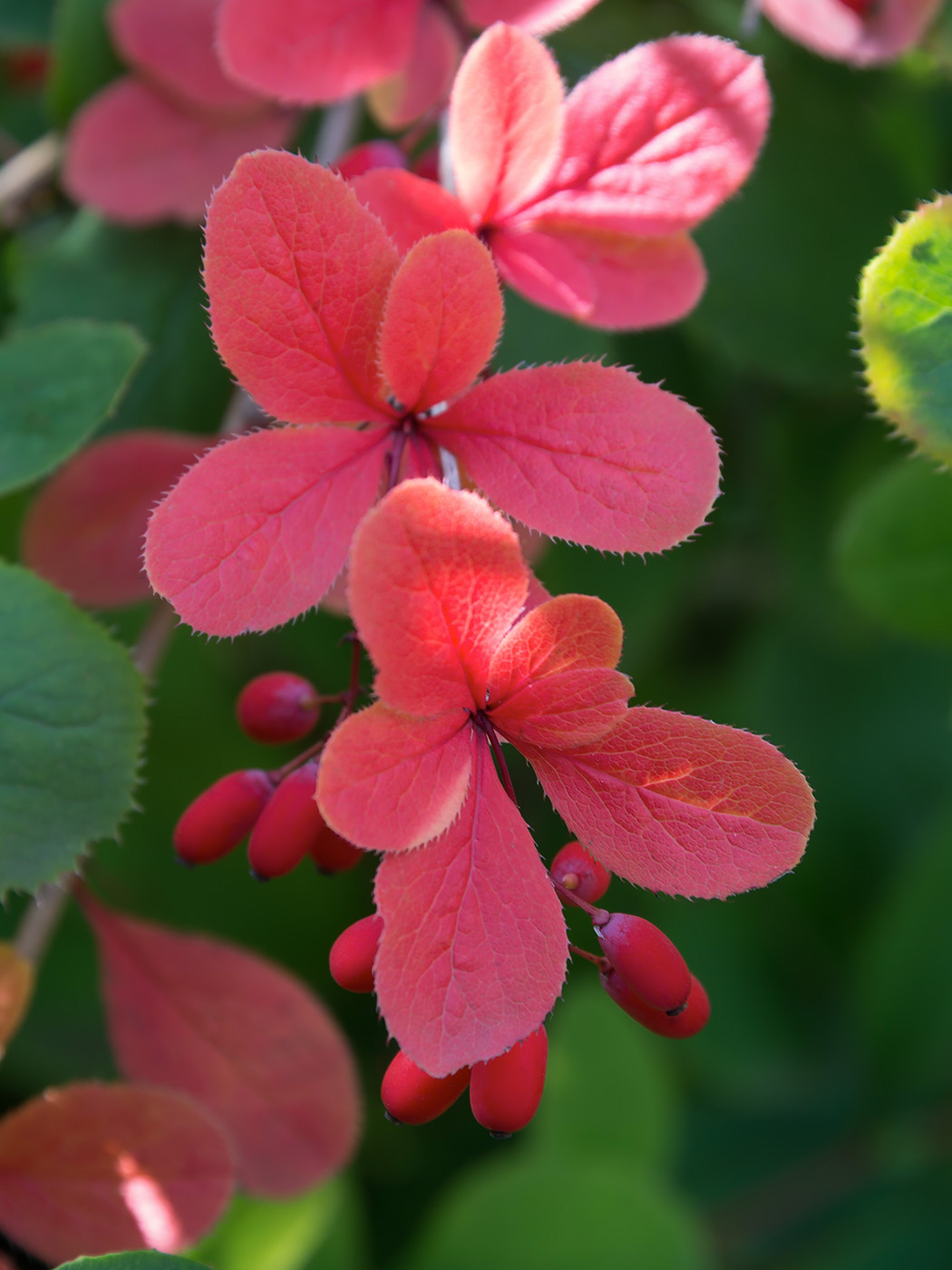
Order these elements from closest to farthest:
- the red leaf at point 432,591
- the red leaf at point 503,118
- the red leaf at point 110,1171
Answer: the red leaf at point 432,591 < the red leaf at point 503,118 < the red leaf at point 110,1171

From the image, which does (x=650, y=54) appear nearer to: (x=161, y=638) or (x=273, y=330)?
(x=273, y=330)

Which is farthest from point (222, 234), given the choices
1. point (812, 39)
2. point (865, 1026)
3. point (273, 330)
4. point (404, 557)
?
point (865, 1026)

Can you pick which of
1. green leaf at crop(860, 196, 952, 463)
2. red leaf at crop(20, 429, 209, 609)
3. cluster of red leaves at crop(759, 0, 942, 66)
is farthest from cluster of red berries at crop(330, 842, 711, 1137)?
cluster of red leaves at crop(759, 0, 942, 66)

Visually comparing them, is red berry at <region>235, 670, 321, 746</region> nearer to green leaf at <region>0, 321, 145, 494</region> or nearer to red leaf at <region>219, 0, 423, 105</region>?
green leaf at <region>0, 321, 145, 494</region>

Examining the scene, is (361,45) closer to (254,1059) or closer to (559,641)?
(559,641)

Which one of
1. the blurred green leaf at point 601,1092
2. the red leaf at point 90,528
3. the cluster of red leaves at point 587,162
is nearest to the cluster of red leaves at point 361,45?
the cluster of red leaves at point 587,162

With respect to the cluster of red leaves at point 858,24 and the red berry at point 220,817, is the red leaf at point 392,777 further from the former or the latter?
the cluster of red leaves at point 858,24

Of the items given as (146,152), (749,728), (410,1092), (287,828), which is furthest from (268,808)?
(749,728)
